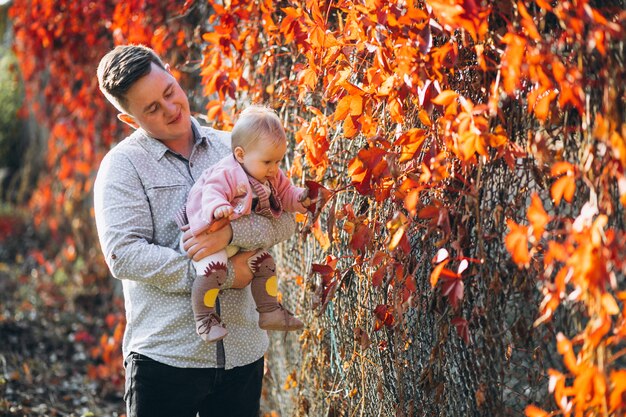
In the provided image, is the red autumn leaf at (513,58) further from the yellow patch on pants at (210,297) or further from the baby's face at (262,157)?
the yellow patch on pants at (210,297)

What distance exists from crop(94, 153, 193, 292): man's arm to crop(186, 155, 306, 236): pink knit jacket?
0.14 metres

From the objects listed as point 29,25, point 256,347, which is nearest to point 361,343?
point 256,347

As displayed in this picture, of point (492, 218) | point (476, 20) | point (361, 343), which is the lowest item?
point (361, 343)

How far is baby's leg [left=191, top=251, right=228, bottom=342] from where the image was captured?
2.38 m

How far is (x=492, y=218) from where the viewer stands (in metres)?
2.24

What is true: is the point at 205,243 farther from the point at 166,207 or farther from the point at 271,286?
the point at 271,286

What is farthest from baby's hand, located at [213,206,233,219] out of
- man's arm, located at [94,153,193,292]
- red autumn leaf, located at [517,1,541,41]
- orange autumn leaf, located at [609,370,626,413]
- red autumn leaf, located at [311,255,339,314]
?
orange autumn leaf, located at [609,370,626,413]

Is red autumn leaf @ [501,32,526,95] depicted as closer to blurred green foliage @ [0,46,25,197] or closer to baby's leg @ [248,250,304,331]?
baby's leg @ [248,250,304,331]

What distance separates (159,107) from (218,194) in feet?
1.33

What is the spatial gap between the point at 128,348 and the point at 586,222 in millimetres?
1544

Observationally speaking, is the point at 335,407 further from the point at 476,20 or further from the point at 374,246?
the point at 476,20

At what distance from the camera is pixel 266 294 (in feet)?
8.52

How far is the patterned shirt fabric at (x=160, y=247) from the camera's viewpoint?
7.87 ft

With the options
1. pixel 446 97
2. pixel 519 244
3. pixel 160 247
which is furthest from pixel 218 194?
pixel 519 244
